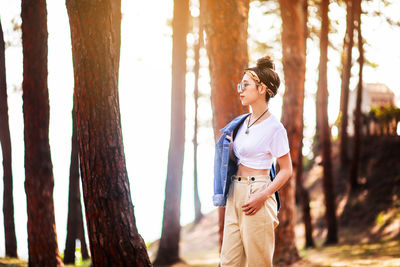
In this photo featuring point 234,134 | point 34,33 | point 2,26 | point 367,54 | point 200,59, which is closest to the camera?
point 234,134

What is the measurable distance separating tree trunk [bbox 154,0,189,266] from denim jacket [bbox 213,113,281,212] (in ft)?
31.9

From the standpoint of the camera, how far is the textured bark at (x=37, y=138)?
Result: 8.84 meters

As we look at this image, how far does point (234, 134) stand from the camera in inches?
189

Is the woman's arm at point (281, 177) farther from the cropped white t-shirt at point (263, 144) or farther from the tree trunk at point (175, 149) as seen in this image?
the tree trunk at point (175, 149)

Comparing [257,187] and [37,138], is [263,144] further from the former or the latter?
[37,138]

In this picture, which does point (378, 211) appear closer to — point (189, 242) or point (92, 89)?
point (189, 242)

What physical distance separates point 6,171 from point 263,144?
10.6 metres

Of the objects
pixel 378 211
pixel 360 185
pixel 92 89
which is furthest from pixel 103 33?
pixel 360 185

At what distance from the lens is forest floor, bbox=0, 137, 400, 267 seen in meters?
13.4

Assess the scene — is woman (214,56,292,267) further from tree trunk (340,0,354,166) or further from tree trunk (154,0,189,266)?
tree trunk (340,0,354,166)

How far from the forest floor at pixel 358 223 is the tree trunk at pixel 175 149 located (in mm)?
729

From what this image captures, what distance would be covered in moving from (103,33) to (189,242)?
1868 centimetres

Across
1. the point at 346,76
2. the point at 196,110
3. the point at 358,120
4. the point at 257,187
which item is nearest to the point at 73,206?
the point at 257,187

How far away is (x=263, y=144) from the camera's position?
14.6 ft
